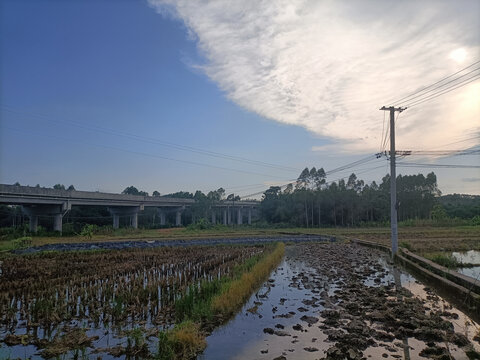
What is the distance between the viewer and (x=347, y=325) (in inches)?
343

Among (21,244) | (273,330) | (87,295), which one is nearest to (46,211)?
(21,244)

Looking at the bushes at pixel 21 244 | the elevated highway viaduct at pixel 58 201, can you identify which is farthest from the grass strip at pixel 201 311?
the elevated highway viaduct at pixel 58 201

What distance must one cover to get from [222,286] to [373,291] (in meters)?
5.15

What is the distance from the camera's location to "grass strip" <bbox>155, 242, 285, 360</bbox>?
22.6 feet

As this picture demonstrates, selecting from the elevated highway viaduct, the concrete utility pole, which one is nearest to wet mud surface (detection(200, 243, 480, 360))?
the concrete utility pole

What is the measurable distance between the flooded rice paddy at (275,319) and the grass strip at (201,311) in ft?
0.97

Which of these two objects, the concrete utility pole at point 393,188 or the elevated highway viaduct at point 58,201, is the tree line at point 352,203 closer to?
the elevated highway viaduct at point 58,201

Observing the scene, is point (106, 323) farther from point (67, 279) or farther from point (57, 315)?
point (67, 279)

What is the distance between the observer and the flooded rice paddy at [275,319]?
23.9ft

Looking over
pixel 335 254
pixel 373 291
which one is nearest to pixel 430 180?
pixel 335 254

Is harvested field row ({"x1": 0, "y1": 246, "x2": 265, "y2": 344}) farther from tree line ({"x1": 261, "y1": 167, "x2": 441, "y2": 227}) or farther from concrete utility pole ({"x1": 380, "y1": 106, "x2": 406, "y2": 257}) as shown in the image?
tree line ({"x1": 261, "y1": 167, "x2": 441, "y2": 227})

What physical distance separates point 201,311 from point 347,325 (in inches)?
144

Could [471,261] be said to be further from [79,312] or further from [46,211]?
[46,211]

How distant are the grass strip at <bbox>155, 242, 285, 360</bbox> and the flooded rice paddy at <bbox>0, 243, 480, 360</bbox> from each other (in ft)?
0.97
